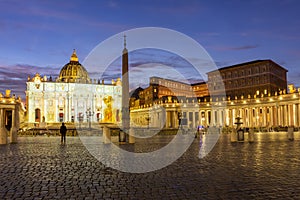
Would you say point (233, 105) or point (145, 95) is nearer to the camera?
point (233, 105)

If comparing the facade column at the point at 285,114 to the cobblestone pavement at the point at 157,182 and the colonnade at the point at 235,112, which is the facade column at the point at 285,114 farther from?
the cobblestone pavement at the point at 157,182

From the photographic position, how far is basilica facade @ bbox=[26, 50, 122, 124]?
11119 cm

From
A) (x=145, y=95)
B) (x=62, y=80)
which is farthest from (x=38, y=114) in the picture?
(x=145, y=95)

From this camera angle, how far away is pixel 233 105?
74938mm

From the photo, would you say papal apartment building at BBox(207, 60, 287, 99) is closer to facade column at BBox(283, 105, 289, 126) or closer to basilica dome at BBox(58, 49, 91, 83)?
facade column at BBox(283, 105, 289, 126)

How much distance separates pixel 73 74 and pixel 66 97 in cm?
994

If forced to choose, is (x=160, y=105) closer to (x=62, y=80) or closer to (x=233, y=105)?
(x=233, y=105)

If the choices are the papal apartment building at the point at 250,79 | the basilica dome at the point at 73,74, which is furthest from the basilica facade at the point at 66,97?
the papal apartment building at the point at 250,79

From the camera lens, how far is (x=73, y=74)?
120 m

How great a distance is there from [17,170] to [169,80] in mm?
112134

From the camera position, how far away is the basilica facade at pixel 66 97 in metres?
111

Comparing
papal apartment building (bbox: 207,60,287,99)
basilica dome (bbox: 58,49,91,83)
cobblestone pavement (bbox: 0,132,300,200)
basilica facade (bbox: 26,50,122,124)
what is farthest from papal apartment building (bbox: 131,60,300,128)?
cobblestone pavement (bbox: 0,132,300,200)

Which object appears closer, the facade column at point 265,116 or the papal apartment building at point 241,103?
the papal apartment building at point 241,103

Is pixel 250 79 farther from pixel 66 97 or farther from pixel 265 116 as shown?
pixel 66 97
